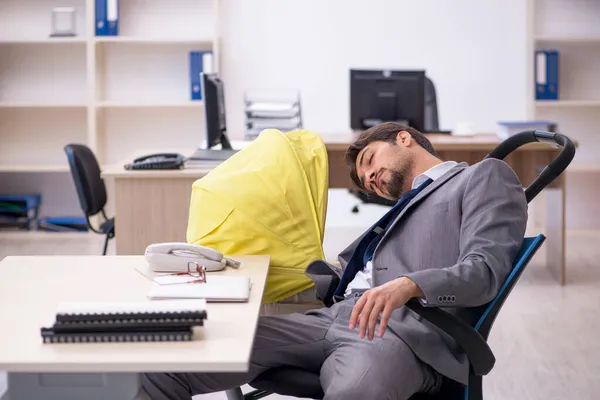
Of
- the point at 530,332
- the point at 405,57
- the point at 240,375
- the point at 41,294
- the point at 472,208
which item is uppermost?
the point at 405,57

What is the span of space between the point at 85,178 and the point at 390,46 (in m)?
2.76

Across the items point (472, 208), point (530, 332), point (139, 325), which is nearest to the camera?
point (139, 325)

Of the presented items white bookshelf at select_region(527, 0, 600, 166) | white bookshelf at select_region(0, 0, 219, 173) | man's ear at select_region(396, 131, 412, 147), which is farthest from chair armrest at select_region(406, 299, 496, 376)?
white bookshelf at select_region(527, 0, 600, 166)

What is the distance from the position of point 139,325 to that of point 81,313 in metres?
0.11

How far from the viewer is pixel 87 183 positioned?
171 inches

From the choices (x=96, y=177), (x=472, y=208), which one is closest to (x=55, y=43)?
(x=96, y=177)

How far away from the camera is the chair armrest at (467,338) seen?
5.94 ft

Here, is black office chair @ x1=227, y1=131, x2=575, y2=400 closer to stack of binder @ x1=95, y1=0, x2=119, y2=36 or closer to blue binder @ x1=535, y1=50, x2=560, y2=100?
blue binder @ x1=535, y1=50, x2=560, y2=100

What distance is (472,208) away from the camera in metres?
1.96

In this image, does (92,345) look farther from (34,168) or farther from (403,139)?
(34,168)

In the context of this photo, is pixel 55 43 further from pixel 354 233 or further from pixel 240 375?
pixel 240 375

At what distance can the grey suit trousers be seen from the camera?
1.81 m

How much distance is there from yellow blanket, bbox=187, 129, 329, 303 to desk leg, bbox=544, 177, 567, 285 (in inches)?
100

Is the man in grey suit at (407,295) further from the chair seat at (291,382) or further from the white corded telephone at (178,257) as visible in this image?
the white corded telephone at (178,257)
